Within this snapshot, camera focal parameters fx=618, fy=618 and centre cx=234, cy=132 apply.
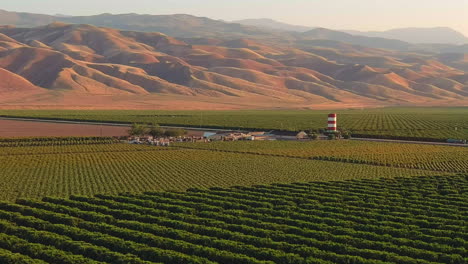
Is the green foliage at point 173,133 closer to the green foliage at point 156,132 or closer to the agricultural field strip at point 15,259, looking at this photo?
the green foliage at point 156,132

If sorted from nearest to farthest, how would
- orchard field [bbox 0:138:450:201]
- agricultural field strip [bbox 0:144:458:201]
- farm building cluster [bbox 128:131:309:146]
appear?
agricultural field strip [bbox 0:144:458:201] < orchard field [bbox 0:138:450:201] < farm building cluster [bbox 128:131:309:146]

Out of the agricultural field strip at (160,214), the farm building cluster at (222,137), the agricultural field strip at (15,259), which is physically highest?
the agricultural field strip at (15,259)

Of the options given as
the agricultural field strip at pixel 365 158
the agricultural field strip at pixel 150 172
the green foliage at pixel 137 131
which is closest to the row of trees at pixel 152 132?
the green foliage at pixel 137 131

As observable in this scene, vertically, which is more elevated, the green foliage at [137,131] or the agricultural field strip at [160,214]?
the agricultural field strip at [160,214]

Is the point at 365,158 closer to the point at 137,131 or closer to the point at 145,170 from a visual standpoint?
the point at 145,170

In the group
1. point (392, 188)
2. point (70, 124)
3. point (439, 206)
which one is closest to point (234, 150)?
point (392, 188)

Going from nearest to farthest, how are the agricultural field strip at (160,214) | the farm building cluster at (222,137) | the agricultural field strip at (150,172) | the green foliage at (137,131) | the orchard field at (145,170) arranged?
1. the agricultural field strip at (160,214)
2. the agricultural field strip at (150,172)
3. the orchard field at (145,170)
4. the farm building cluster at (222,137)
5. the green foliage at (137,131)

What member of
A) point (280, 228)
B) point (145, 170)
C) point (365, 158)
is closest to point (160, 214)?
point (280, 228)

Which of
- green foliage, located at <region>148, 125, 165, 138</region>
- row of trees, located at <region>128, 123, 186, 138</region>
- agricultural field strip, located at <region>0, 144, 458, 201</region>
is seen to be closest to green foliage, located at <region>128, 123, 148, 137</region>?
row of trees, located at <region>128, 123, 186, 138</region>

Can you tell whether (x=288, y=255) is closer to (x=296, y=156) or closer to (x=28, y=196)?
(x=28, y=196)

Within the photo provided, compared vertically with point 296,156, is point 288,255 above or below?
above

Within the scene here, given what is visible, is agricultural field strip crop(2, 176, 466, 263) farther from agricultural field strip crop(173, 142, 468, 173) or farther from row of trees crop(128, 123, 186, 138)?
row of trees crop(128, 123, 186, 138)
